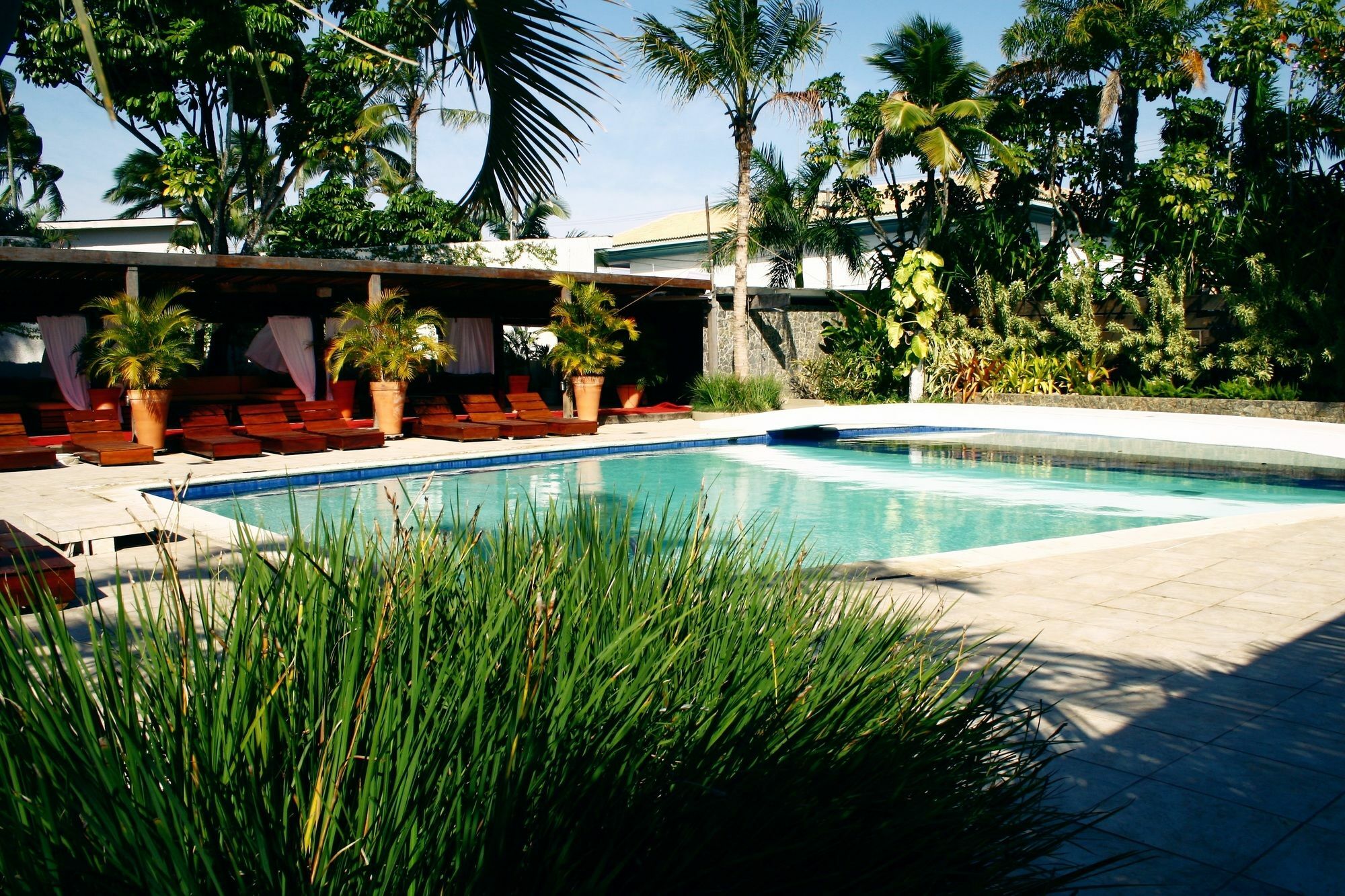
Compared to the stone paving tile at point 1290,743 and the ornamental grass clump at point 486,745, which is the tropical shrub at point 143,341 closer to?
the ornamental grass clump at point 486,745

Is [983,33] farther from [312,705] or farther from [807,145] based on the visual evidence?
[312,705]

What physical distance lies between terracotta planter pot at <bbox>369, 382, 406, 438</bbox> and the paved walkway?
10.2 m

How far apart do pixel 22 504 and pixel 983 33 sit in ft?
60.0

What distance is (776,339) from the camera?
2069 cm

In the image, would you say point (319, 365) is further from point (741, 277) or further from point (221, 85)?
point (741, 277)

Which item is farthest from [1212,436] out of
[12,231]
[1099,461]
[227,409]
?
[12,231]

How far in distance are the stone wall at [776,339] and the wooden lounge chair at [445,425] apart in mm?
5687

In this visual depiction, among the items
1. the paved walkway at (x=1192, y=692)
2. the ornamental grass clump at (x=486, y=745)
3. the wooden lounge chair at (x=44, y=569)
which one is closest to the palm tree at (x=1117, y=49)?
the paved walkway at (x=1192, y=692)

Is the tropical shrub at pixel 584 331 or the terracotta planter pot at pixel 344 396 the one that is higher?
the tropical shrub at pixel 584 331

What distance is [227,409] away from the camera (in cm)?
1577

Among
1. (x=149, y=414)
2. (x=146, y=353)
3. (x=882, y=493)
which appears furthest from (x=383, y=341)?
(x=882, y=493)

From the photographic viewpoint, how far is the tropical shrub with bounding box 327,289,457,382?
1409 cm

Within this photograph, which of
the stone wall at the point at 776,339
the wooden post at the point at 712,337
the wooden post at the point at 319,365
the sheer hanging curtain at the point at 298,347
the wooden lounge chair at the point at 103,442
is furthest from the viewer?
the stone wall at the point at 776,339

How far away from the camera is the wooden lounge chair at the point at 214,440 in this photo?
12.2 meters
